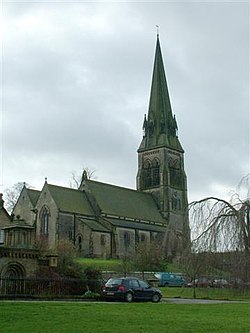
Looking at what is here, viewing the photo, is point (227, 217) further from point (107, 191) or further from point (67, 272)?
point (107, 191)

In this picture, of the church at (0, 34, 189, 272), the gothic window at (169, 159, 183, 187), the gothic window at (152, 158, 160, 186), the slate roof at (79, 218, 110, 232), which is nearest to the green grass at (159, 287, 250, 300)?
the church at (0, 34, 189, 272)

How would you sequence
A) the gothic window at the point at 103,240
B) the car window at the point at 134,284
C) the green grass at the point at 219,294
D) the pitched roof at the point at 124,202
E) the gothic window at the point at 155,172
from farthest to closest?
the gothic window at the point at 155,172 → the pitched roof at the point at 124,202 → the gothic window at the point at 103,240 → the green grass at the point at 219,294 → the car window at the point at 134,284

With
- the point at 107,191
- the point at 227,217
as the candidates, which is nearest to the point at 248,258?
the point at 227,217

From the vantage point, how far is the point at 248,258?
31.1m

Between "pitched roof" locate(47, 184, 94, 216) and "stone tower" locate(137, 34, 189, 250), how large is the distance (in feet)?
60.4

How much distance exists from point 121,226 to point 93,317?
6595 centimetres

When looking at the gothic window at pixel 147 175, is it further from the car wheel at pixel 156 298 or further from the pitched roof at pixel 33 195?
the car wheel at pixel 156 298

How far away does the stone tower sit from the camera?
95.4 metres

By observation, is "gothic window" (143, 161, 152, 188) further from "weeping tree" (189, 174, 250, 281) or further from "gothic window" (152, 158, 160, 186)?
"weeping tree" (189, 174, 250, 281)

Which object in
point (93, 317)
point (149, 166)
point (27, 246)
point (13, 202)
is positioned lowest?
point (93, 317)

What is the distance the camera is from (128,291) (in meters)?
25.2

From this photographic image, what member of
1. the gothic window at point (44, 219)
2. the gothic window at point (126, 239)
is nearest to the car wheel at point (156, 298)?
the gothic window at point (44, 219)

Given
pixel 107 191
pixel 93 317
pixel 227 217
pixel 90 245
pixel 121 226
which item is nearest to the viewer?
pixel 93 317

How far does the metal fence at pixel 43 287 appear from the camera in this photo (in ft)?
84.5
